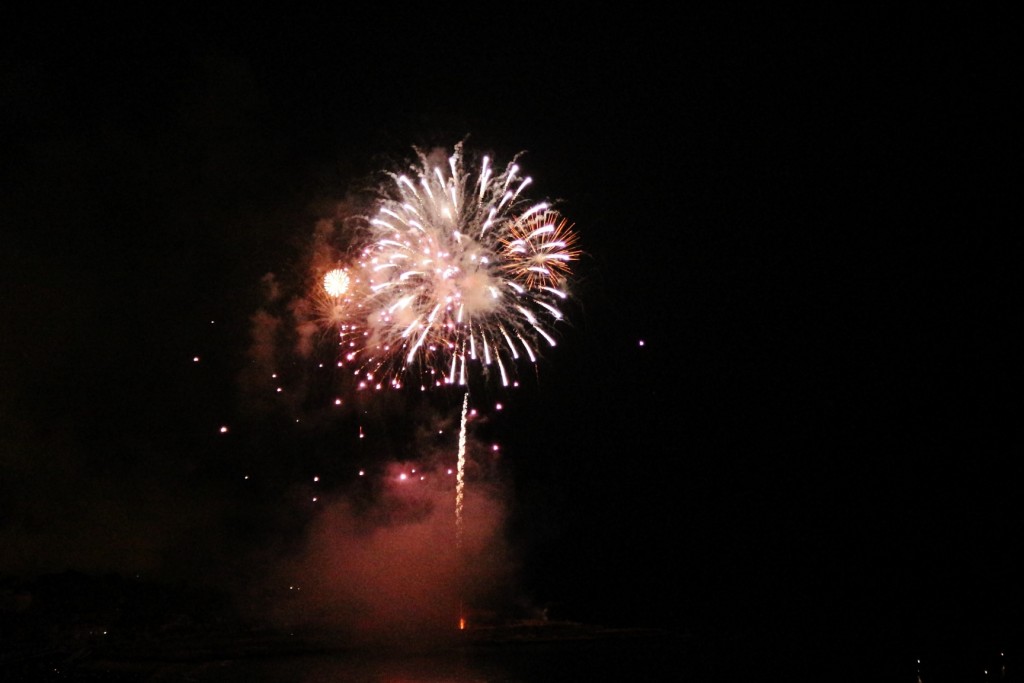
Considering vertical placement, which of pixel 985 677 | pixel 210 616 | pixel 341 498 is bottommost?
pixel 985 677

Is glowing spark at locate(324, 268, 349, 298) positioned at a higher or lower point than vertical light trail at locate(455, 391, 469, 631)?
higher

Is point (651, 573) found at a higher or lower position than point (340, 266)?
lower

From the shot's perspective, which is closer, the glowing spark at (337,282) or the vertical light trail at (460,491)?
the glowing spark at (337,282)

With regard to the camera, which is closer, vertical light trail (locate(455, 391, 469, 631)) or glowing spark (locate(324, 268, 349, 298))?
glowing spark (locate(324, 268, 349, 298))

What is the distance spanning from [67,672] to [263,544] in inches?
338

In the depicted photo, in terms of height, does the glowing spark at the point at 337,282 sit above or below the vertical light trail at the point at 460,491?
above

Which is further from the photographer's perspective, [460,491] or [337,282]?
[460,491]

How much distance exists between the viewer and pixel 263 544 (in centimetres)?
2159

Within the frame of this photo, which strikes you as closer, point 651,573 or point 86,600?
point 86,600

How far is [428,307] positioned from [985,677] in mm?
13139

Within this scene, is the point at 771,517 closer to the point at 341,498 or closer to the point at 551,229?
the point at 341,498

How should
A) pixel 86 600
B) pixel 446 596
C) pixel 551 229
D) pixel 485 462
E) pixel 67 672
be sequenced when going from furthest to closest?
pixel 485 462, pixel 446 596, pixel 86 600, pixel 551 229, pixel 67 672

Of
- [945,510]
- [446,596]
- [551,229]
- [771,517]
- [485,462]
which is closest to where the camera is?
[551,229]

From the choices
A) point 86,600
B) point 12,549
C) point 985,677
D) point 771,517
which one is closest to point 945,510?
point 771,517
